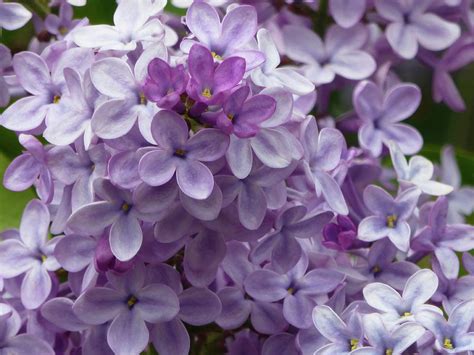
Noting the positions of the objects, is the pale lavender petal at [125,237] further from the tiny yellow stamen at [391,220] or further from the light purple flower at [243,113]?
the tiny yellow stamen at [391,220]

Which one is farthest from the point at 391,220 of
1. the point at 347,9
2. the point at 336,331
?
the point at 347,9

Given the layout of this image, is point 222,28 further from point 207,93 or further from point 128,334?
point 128,334

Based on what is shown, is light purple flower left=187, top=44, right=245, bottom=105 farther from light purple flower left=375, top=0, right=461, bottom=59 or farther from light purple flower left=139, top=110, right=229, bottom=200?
light purple flower left=375, top=0, right=461, bottom=59

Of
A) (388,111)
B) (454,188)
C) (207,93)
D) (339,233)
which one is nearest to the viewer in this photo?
(207,93)

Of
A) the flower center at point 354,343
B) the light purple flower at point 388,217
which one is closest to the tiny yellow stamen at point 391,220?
the light purple flower at point 388,217

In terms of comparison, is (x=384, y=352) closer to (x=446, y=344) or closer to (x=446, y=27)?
(x=446, y=344)

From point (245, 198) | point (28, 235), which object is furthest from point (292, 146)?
point (28, 235)
